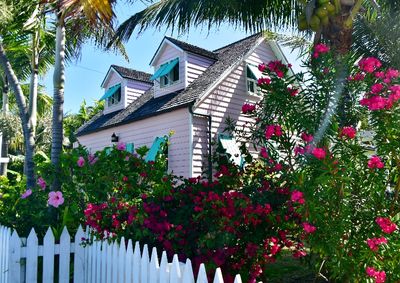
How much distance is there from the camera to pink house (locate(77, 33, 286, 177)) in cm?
1237

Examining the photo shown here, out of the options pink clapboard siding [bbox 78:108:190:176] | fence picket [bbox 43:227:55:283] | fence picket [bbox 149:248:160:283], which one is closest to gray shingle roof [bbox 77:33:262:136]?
pink clapboard siding [bbox 78:108:190:176]

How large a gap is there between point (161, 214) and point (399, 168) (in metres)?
2.49

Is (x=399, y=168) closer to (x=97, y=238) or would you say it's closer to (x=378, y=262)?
(x=378, y=262)

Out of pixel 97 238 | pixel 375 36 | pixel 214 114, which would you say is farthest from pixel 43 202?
pixel 375 36

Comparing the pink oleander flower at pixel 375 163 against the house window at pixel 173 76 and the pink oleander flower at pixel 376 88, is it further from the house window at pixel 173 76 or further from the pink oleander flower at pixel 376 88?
the house window at pixel 173 76

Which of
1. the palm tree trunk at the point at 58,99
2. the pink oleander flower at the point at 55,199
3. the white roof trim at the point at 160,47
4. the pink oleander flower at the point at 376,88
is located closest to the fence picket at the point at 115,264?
the pink oleander flower at the point at 55,199

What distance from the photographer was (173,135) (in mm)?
12859

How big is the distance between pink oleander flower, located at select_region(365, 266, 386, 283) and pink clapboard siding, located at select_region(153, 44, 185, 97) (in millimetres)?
11799

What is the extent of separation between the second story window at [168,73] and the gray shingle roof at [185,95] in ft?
2.12

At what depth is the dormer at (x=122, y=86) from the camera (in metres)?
17.6

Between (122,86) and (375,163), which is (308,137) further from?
(122,86)

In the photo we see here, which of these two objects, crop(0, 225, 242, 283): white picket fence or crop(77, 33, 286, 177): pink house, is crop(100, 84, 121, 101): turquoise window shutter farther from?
crop(0, 225, 242, 283): white picket fence

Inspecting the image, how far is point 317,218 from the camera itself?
306 cm

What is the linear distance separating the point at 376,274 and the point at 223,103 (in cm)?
1079
